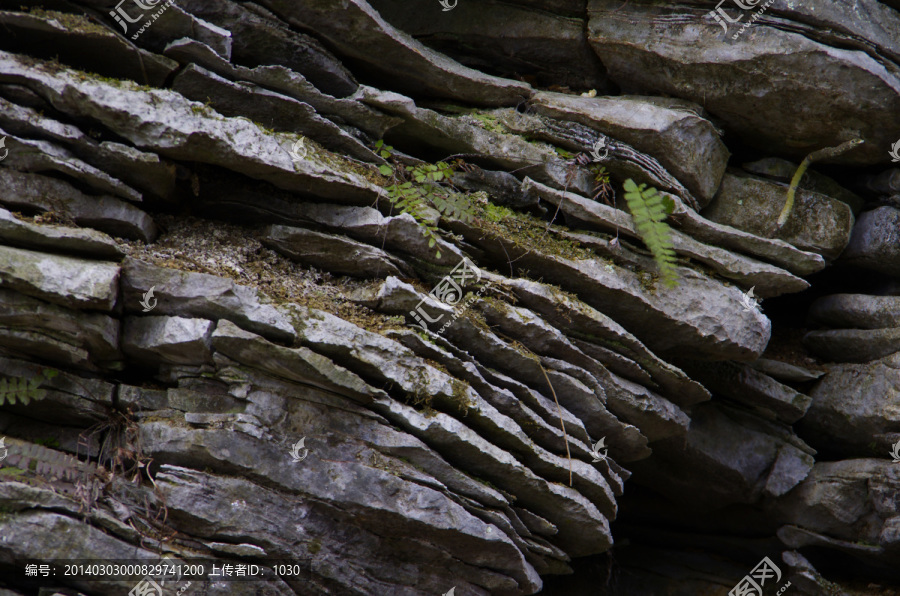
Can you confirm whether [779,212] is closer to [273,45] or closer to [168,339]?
[273,45]

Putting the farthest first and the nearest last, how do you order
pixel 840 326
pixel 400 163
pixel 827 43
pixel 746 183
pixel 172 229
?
1. pixel 840 326
2. pixel 746 183
3. pixel 827 43
4. pixel 400 163
5. pixel 172 229

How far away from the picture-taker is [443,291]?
663cm

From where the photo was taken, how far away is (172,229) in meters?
6.50

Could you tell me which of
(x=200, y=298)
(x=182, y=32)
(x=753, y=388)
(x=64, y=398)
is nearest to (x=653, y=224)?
(x=753, y=388)

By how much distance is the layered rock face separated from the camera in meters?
5.49

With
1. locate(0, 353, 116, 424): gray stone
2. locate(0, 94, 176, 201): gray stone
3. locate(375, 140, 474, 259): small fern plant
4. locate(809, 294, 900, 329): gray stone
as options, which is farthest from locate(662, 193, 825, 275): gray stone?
locate(0, 353, 116, 424): gray stone

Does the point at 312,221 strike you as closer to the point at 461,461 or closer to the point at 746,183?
the point at 461,461

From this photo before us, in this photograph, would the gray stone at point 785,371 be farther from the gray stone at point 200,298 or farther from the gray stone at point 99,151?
the gray stone at point 99,151

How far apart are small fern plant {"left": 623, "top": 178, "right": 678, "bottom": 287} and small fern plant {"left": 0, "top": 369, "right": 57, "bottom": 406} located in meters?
6.46

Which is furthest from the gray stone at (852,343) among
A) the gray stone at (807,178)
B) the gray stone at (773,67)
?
the gray stone at (773,67)

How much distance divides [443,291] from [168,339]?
283 centimetres

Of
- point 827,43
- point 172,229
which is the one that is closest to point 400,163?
point 172,229

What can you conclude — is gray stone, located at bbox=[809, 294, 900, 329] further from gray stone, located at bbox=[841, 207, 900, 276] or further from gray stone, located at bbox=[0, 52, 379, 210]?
gray stone, located at bbox=[0, 52, 379, 210]

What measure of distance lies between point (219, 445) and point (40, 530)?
1514 millimetres
